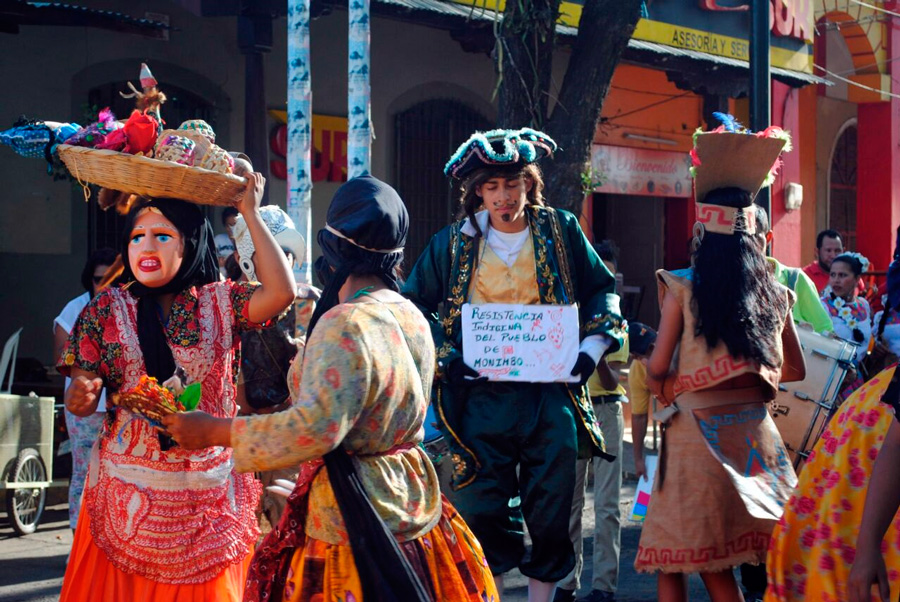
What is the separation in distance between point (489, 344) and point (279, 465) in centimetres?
238

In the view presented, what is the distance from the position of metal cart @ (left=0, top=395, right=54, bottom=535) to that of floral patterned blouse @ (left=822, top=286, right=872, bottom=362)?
5.50m

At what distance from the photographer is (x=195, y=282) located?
169 inches

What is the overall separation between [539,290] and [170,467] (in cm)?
205

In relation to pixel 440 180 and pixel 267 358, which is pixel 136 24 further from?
pixel 440 180

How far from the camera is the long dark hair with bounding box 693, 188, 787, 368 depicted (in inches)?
192

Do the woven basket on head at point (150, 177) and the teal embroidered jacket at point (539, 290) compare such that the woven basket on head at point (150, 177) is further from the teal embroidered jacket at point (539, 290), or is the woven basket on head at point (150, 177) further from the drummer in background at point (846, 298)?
the drummer in background at point (846, 298)

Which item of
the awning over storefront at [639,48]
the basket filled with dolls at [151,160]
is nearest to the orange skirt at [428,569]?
the basket filled with dolls at [151,160]

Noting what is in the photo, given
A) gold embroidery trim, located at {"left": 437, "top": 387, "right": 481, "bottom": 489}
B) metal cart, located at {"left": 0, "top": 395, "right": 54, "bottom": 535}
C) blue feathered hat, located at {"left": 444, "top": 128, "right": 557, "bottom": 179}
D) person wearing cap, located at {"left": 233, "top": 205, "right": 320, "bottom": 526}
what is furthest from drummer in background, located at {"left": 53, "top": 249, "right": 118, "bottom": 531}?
blue feathered hat, located at {"left": 444, "top": 128, "right": 557, "bottom": 179}

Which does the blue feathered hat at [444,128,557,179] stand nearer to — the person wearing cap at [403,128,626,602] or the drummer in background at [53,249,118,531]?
the person wearing cap at [403,128,626,602]

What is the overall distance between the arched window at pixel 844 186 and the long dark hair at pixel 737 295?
707 inches

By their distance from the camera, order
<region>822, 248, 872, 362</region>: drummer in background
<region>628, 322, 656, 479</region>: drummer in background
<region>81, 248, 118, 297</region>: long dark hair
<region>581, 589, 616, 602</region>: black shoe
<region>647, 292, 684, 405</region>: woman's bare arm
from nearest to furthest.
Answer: <region>647, 292, 684, 405</region>: woman's bare arm < <region>581, 589, 616, 602</region>: black shoe < <region>628, 322, 656, 479</region>: drummer in background < <region>81, 248, 118, 297</region>: long dark hair < <region>822, 248, 872, 362</region>: drummer in background

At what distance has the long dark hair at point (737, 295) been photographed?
489cm

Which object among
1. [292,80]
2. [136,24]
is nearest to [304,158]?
[292,80]

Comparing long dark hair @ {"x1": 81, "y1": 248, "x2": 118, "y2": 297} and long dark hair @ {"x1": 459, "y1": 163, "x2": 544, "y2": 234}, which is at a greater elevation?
long dark hair @ {"x1": 459, "y1": 163, "x2": 544, "y2": 234}
